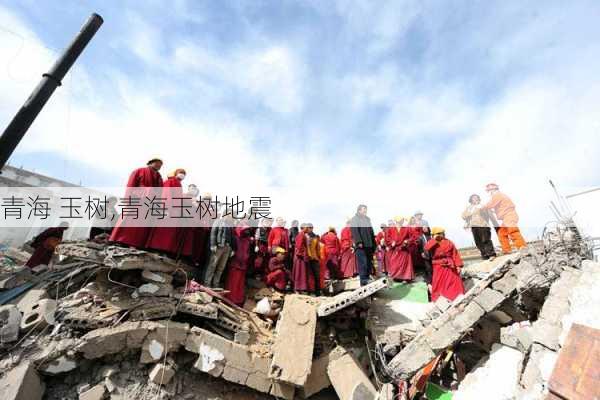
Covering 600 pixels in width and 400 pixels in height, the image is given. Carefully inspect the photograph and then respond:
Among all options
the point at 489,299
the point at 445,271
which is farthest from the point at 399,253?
the point at 489,299

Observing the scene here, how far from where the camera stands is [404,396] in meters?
4.86

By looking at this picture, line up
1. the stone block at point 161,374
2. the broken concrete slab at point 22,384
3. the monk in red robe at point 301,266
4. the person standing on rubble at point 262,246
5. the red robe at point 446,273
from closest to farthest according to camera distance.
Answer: the broken concrete slab at point 22,384 < the stone block at point 161,374 < the red robe at point 446,273 < the monk in red robe at point 301,266 < the person standing on rubble at point 262,246

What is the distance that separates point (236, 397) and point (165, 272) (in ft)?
8.29

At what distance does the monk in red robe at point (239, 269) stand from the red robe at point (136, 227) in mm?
1894

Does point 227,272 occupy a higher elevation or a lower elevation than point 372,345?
higher

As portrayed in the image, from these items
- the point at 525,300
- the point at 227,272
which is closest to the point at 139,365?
the point at 227,272

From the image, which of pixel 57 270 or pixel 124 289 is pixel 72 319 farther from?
pixel 57 270

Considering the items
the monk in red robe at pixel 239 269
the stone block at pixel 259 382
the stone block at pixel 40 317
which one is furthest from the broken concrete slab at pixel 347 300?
the stone block at pixel 40 317

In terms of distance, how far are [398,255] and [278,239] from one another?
3240mm

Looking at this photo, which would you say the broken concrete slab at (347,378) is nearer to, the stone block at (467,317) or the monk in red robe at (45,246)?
the stone block at (467,317)

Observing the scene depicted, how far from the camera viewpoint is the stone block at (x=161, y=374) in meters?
4.47

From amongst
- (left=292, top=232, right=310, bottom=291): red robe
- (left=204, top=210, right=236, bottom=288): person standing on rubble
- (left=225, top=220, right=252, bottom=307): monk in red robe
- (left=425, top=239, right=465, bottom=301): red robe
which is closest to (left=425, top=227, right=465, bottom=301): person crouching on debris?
(left=425, top=239, right=465, bottom=301): red robe

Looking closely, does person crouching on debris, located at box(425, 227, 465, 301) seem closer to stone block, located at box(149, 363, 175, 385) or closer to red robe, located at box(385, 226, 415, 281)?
red robe, located at box(385, 226, 415, 281)

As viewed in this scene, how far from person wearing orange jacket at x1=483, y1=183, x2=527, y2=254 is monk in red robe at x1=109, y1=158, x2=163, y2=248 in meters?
8.41
